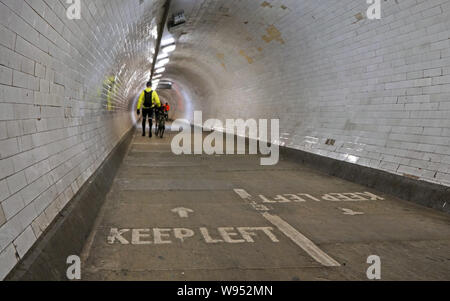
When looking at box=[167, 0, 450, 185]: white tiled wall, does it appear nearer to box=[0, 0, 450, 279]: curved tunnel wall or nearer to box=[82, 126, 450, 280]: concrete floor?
box=[0, 0, 450, 279]: curved tunnel wall

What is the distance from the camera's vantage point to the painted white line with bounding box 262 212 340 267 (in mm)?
3881

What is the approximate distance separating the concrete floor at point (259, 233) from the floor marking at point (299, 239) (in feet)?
0.04

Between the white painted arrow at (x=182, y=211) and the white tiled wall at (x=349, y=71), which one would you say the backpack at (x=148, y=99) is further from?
the white painted arrow at (x=182, y=211)

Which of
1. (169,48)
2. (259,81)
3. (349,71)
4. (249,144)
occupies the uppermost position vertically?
(169,48)

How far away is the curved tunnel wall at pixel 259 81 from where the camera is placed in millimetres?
3012

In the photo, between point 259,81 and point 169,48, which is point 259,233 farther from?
point 169,48

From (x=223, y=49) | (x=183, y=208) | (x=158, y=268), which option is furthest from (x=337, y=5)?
(x=223, y=49)

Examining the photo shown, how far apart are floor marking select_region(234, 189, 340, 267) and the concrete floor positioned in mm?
12

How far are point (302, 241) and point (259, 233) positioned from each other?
0.54 metres

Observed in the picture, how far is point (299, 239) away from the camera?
453 centimetres

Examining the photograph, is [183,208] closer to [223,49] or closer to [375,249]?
[375,249]

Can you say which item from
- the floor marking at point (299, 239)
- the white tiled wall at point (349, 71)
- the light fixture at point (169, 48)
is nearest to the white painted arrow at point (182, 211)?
the floor marking at point (299, 239)

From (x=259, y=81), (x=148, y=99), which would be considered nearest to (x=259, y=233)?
(x=148, y=99)

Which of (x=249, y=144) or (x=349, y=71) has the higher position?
(x=349, y=71)
